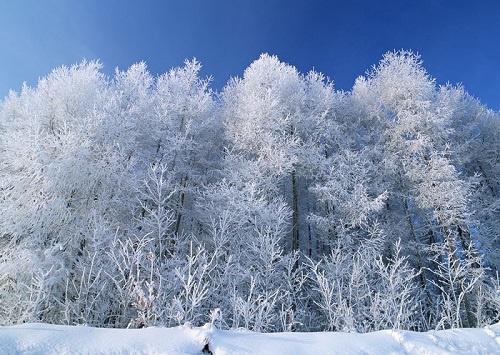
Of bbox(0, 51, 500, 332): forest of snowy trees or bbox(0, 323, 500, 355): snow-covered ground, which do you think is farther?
bbox(0, 51, 500, 332): forest of snowy trees

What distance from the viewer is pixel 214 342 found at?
7.68 ft

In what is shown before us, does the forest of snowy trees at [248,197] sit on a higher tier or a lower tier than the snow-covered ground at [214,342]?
higher

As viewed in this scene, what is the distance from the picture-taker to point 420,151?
10.3 metres

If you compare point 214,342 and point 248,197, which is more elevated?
point 248,197

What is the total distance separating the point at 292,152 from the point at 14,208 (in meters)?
8.50

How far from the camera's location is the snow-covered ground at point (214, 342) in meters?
2.04

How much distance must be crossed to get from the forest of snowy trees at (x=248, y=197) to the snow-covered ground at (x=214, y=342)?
1.79 metres

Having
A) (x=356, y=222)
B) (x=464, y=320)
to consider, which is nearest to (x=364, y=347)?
(x=356, y=222)

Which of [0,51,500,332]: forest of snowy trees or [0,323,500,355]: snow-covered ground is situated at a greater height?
[0,51,500,332]: forest of snowy trees

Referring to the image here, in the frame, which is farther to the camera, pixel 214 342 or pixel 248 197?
pixel 248 197

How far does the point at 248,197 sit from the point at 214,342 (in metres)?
6.26

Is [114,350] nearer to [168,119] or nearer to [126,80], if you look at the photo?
[168,119]

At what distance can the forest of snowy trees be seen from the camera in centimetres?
631

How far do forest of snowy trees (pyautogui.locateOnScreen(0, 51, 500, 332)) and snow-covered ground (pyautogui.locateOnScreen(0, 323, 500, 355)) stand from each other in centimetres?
179
